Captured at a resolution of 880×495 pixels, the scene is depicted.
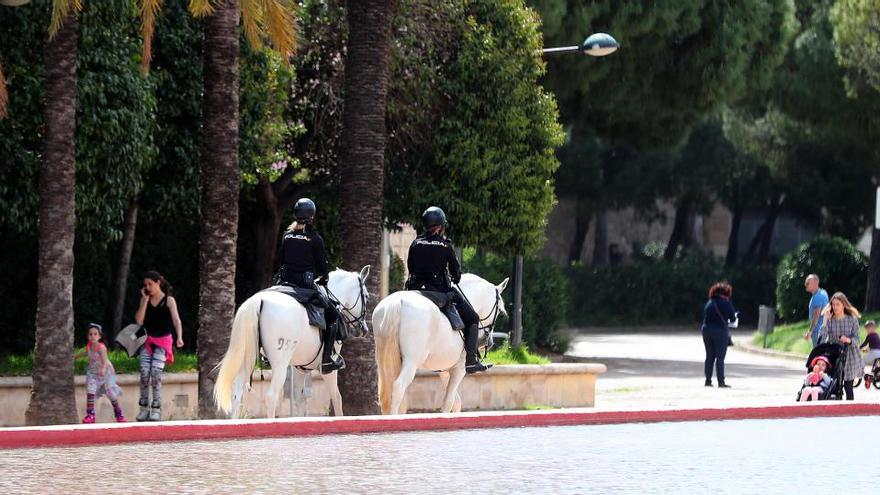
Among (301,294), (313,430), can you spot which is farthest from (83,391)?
(313,430)

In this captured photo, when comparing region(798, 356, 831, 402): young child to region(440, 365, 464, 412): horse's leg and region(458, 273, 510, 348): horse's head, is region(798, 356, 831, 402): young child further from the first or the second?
region(440, 365, 464, 412): horse's leg

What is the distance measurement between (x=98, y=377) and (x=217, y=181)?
98.2 inches

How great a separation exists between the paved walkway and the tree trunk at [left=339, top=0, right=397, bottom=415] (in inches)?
128

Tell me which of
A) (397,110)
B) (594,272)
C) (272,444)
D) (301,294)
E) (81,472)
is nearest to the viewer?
(81,472)

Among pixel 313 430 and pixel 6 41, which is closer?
pixel 313 430

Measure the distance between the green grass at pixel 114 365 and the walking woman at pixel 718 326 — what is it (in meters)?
9.70

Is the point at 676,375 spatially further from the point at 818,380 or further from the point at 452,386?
the point at 452,386

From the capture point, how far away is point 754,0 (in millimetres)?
38875

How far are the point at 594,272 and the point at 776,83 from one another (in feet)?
51.2

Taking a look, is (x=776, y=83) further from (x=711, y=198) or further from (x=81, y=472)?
(x=81, y=472)

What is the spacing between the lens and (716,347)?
94.1 ft

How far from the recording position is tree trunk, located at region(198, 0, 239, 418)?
1870 centimetres

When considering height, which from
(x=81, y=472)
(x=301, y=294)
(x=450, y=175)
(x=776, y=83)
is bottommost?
(x=81, y=472)

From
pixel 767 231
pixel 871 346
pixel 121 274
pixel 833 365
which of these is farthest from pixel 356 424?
pixel 767 231
